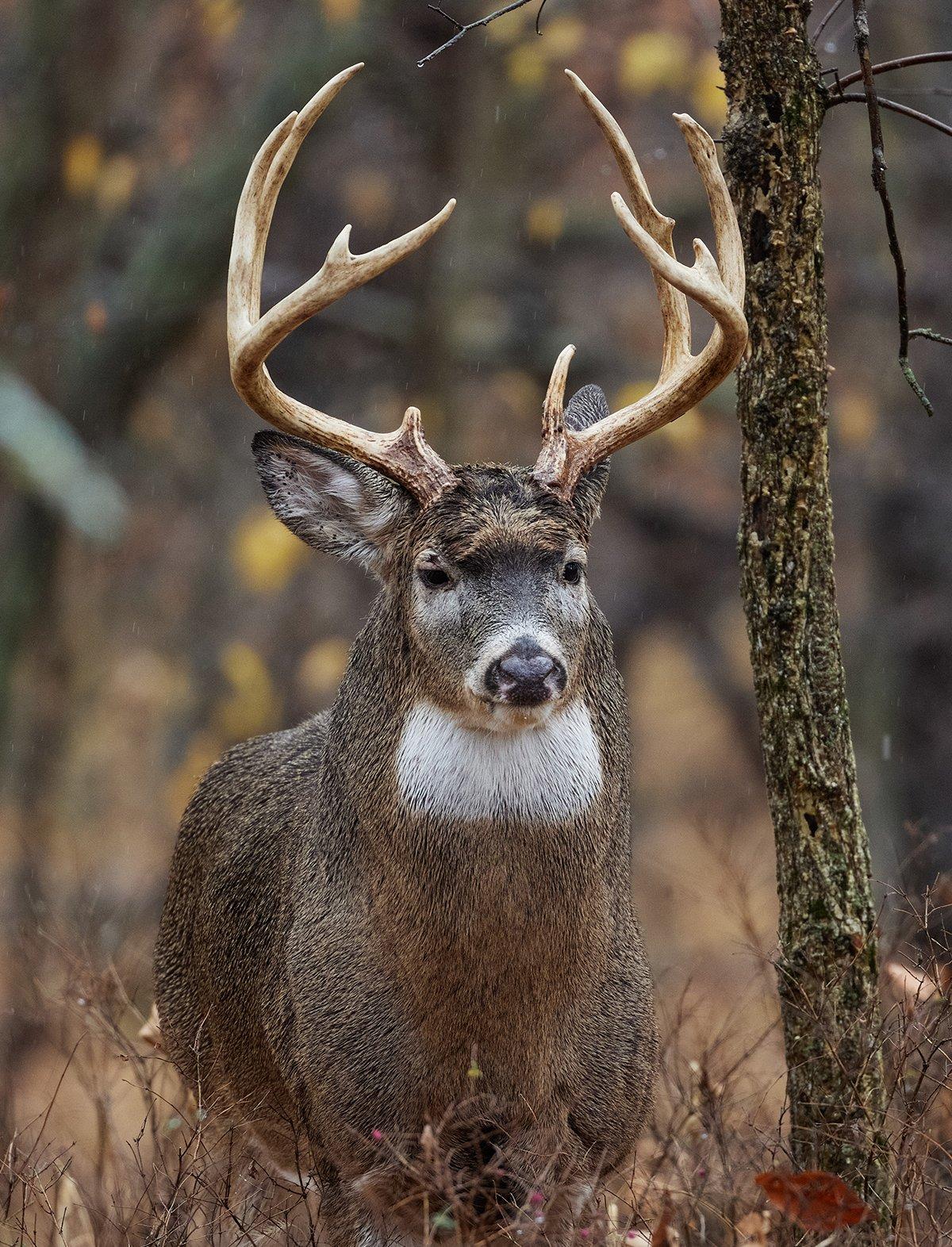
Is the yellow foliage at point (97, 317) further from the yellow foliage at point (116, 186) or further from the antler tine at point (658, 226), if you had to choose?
the antler tine at point (658, 226)

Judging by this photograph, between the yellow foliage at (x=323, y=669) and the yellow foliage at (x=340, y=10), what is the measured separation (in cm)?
389

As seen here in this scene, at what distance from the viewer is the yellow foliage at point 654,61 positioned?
11.1 metres

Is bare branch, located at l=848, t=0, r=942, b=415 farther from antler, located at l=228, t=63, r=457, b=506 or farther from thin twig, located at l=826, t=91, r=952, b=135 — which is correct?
antler, located at l=228, t=63, r=457, b=506

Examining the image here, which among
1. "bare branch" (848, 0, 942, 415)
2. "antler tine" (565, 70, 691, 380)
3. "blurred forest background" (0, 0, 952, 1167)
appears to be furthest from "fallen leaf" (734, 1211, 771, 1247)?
"blurred forest background" (0, 0, 952, 1167)

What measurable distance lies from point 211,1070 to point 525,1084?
64.7 inches

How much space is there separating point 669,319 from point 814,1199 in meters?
2.45

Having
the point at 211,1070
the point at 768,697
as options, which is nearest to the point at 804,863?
the point at 768,697

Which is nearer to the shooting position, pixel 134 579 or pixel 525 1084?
pixel 525 1084

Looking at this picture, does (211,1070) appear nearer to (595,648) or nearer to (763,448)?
(595,648)

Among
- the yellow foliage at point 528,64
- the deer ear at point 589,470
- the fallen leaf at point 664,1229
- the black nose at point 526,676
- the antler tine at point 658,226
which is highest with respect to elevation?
the yellow foliage at point 528,64

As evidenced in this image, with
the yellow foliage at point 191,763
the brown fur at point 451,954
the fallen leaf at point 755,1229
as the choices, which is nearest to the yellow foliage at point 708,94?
the yellow foliage at point 191,763

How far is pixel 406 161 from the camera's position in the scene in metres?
11.7

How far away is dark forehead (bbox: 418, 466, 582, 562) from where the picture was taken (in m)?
4.61

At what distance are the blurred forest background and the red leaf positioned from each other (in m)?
5.38
